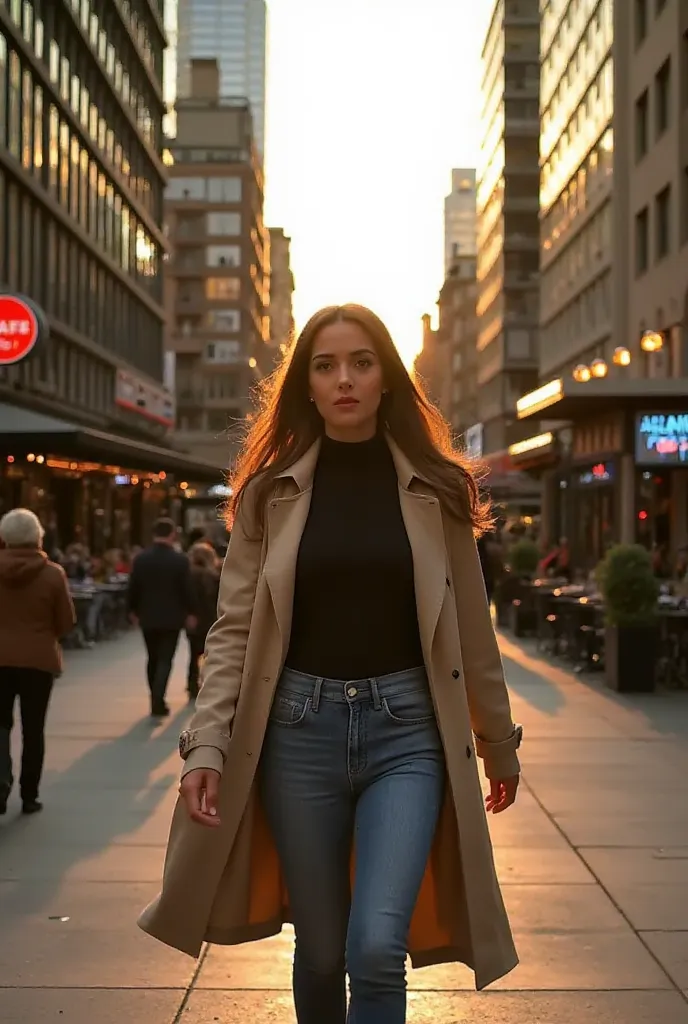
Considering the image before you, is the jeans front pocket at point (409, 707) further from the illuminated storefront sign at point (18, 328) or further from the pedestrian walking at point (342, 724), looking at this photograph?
Result: the illuminated storefront sign at point (18, 328)

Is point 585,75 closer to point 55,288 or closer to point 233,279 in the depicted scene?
point 55,288

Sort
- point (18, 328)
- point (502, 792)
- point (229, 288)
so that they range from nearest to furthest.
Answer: point (502, 792) → point (18, 328) → point (229, 288)

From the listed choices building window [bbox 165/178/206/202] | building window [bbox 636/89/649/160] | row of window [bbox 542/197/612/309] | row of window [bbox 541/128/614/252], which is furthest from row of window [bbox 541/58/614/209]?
building window [bbox 165/178/206/202]

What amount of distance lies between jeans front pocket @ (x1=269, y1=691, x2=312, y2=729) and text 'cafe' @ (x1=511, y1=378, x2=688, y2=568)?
1984cm

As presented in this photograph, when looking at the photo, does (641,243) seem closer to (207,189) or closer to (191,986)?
(191,986)

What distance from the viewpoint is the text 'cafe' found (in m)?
22.9

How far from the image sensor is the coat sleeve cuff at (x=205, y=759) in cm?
330

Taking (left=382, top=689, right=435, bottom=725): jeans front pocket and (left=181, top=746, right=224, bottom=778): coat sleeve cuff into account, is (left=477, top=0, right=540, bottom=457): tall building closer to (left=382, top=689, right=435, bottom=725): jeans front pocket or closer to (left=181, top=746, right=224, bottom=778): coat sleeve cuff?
(left=382, top=689, right=435, bottom=725): jeans front pocket

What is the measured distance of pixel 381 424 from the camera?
3721 mm

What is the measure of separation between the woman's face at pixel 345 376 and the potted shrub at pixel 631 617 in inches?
463

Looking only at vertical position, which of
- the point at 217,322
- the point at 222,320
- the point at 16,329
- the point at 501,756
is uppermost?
the point at 222,320

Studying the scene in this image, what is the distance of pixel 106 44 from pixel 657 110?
20068mm

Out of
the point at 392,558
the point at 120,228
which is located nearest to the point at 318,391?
the point at 392,558

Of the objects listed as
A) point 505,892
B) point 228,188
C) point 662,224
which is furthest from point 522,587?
point 228,188
